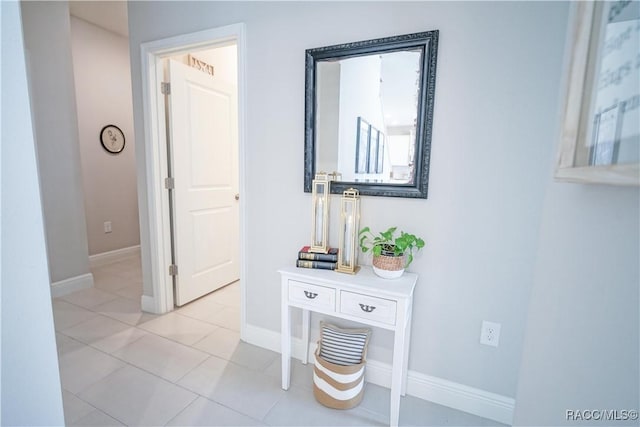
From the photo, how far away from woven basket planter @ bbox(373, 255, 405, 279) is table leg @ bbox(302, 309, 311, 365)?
2.14 feet

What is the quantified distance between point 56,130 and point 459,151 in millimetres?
3271

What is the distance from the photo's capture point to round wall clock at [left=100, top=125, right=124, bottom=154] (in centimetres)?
365

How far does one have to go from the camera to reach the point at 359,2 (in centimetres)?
151

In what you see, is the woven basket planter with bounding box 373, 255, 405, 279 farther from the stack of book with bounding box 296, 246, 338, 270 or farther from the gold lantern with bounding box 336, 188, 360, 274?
the stack of book with bounding box 296, 246, 338, 270

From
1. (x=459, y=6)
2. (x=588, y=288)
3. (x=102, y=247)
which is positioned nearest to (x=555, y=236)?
(x=588, y=288)

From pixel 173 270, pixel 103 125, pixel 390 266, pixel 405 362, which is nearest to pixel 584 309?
pixel 390 266

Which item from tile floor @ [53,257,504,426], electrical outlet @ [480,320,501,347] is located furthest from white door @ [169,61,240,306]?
electrical outlet @ [480,320,501,347]

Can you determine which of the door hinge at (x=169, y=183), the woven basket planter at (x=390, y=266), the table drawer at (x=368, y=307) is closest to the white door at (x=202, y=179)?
the door hinge at (x=169, y=183)

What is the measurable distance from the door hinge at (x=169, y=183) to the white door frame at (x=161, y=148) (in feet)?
0.09

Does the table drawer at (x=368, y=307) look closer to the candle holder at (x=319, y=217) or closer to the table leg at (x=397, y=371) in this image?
the table leg at (x=397, y=371)

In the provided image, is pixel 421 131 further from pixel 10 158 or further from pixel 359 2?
pixel 10 158

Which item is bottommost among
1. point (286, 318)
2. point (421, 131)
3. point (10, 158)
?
point (286, 318)

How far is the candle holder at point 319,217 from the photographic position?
63.4 inches

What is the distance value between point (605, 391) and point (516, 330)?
1104mm
